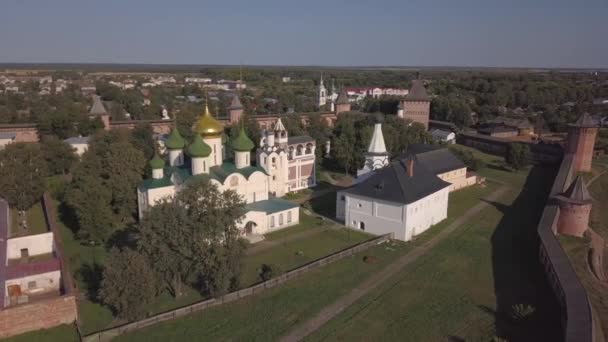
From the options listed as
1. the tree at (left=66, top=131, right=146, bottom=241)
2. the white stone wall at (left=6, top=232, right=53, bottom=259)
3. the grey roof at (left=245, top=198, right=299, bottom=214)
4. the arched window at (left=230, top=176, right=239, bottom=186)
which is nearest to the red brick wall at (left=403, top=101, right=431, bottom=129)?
the grey roof at (left=245, top=198, right=299, bottom=214)

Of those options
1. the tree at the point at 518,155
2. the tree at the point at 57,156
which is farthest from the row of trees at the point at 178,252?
the tree at the point at 518,155

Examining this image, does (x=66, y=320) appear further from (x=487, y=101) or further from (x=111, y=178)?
(x=487, y=101)

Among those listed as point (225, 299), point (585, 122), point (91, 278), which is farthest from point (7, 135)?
point (585, 122)

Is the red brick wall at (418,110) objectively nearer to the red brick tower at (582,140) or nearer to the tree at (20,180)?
the red brick tower at (582,140)

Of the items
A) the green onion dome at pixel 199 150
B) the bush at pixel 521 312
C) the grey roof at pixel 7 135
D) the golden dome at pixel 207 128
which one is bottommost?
the bush at pixel 521 312

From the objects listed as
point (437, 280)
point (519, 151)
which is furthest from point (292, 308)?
point (519, 151)

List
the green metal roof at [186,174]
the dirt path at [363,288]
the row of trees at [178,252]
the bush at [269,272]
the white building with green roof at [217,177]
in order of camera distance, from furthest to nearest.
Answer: the green metal roof at [186,174] < the white building with green roof at [217,177] < the bush at [269,272] < the dirt path at [363,288] < the row of trees at [178,252]

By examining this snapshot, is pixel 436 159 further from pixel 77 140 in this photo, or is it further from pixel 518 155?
pixel 77 140
